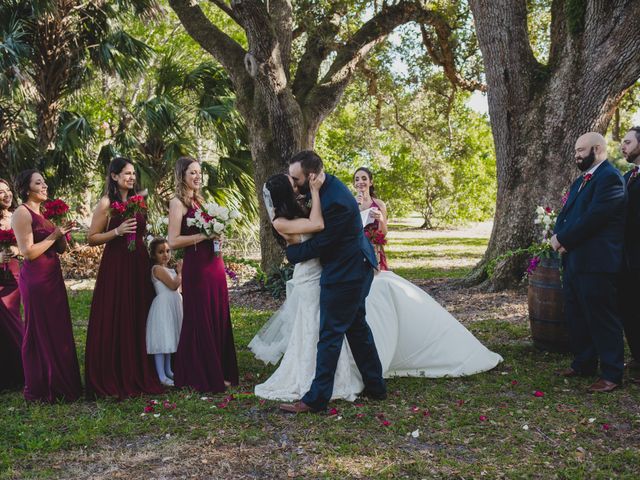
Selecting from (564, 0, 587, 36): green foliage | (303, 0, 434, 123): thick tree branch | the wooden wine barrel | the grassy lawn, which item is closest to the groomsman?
the grassy lawn

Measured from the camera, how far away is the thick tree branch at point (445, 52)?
1349cm

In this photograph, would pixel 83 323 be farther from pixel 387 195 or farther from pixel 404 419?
pixel 387 195

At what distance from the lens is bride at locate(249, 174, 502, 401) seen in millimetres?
5230

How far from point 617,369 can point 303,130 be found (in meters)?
8.00

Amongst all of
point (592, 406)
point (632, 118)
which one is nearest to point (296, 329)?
point (592, 406)

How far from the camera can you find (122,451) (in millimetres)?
4477

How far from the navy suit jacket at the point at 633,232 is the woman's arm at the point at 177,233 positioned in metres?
3.96

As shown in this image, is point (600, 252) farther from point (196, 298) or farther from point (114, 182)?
point (114, 182)

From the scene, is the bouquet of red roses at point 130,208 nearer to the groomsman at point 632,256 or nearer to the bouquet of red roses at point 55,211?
the bouquet of red roses at point 55,211

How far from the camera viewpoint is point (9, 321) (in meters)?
6.24

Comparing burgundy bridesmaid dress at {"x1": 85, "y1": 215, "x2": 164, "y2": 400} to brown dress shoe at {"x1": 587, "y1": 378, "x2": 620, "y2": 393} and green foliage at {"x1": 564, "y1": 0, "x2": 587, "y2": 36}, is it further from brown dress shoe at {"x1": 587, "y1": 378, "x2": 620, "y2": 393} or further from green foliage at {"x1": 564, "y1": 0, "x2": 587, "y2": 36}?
green foliage at {"x1": 564, "y1": 0, "x2": 587, "y2": 36}

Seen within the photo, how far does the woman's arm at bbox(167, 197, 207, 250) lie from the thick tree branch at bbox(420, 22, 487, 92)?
907 cm

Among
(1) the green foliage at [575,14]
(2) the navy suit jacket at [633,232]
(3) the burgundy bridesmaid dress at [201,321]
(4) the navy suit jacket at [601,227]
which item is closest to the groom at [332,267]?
(3) the burgundy bridesmaid dress at [201,321]

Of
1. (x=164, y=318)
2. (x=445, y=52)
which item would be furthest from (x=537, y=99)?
(x=164, y=318)
